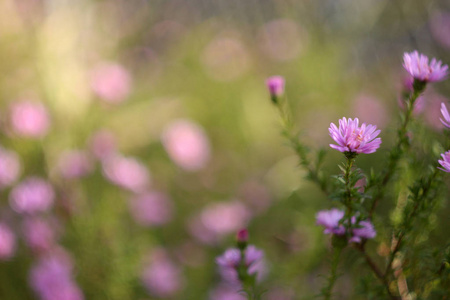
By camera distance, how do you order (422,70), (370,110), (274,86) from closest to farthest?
(422,70)
(274,86)
(370,110)

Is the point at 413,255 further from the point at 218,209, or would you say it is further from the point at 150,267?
the point at 218,209

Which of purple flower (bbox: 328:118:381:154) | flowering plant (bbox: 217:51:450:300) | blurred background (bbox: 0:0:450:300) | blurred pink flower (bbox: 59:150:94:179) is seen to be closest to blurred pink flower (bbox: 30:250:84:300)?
blurred background (bbox: 0:0:450:300)

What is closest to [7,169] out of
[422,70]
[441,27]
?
[422,70]

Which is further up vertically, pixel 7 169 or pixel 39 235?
pixel 7 169

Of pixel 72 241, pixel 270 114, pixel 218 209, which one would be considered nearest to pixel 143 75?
pixel 270 114

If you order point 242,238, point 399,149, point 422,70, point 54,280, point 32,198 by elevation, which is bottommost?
point 54,280

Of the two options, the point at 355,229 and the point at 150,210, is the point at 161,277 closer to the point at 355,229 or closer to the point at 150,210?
the point at 150,210
